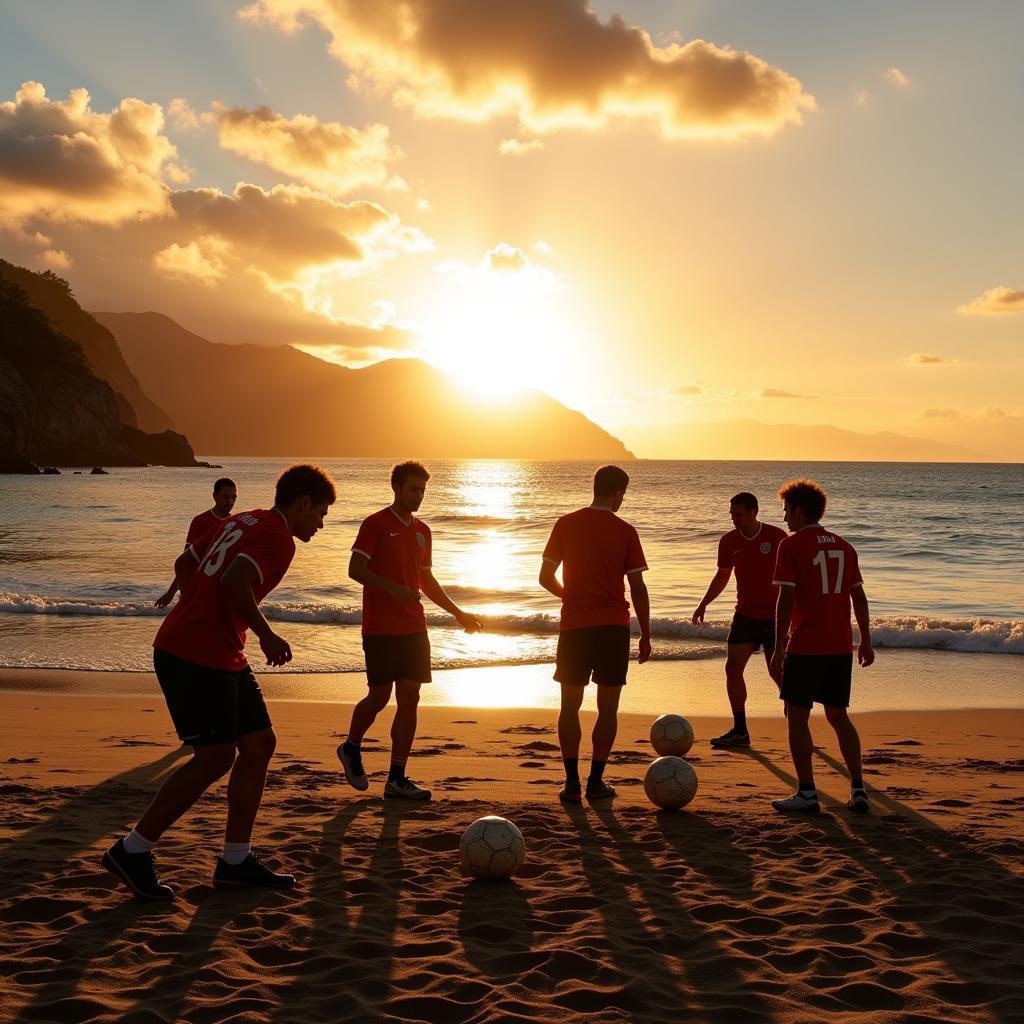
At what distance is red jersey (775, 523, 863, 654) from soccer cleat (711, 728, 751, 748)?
2689 millimetres

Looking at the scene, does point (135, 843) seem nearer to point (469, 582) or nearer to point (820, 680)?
point (820, 680)

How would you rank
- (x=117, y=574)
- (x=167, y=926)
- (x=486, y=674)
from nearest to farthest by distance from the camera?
(x=167, y=926), (x=486, y=674), (x=117, y=574)

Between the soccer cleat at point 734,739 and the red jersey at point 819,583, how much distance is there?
269 cm

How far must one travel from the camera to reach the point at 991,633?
15.0 m

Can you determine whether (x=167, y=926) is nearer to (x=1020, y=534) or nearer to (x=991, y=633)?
(x=991, y=633)

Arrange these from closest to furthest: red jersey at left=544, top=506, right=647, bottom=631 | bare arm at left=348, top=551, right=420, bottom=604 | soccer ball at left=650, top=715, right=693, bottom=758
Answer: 1. bare arm at left=348, top=551, right=420, bottom=604
2. red jersey at left=544, top=506, right=647, bottom=631
3. soccer ball at left=650, top=715, right=693, bottom=758

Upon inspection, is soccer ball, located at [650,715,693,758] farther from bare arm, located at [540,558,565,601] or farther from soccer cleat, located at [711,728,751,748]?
bare arm, located at [540,558,565,601]

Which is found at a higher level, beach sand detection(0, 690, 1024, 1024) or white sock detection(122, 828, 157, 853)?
white sock detection(122, 828, 157, 853)

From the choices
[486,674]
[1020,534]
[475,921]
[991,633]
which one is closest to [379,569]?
[475,921]

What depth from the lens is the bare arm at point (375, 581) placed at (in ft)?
20.6

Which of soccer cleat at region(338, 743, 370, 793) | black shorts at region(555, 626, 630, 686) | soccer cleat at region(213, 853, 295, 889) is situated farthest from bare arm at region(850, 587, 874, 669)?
soccer cleat at region(213, 853, 295, 889)

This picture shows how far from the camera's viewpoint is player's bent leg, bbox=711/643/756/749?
8672 millimetres

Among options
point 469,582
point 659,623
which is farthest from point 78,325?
point 659,623

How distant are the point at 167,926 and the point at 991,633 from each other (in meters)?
14.0
